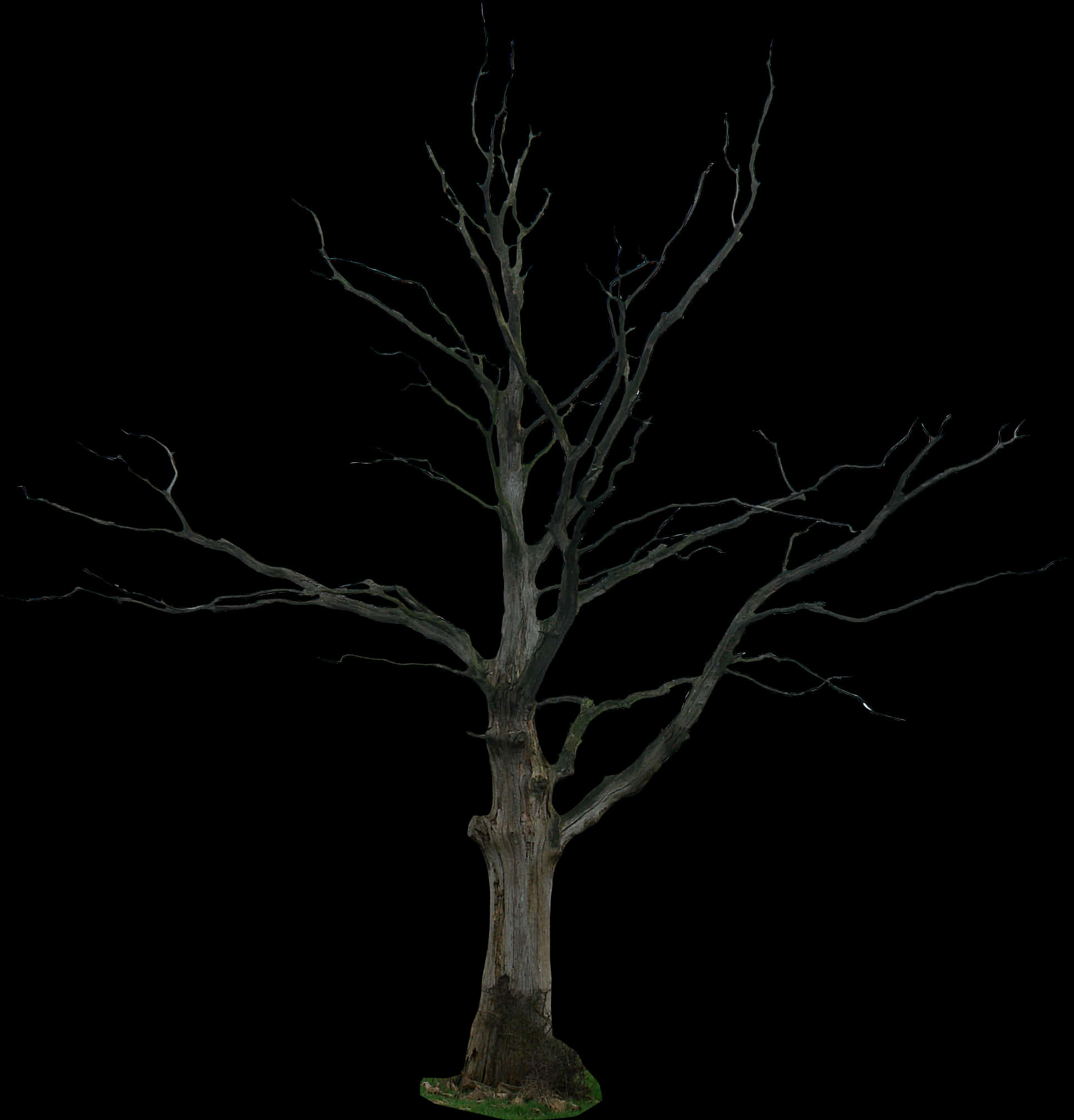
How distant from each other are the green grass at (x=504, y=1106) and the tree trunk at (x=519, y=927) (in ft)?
0.27

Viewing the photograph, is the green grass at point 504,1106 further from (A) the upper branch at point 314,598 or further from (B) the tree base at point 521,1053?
(A) the upper branch at point 314,598

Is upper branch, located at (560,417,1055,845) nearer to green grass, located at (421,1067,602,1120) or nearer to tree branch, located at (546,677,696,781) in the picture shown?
tree branch, located at (546,677,696,781)

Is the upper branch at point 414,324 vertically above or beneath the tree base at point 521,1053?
above

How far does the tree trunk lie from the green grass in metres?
0.08

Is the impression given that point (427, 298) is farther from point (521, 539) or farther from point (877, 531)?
point (877, 531)

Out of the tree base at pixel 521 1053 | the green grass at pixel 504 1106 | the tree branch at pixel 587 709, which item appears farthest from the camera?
the tree branch at pixel 587 709

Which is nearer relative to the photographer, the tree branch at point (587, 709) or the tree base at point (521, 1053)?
the tree base at point (521, 1053)

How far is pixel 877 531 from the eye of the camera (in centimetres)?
665

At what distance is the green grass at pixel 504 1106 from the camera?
6371 millimetres

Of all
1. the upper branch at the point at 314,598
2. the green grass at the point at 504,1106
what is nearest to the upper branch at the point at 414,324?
the upper branch at the point at 314,598

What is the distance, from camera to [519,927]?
6.63 m

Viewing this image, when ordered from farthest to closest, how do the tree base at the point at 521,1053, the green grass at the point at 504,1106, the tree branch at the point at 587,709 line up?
the tree branch at the point at 587,709 → the tree base at the point at 521,1053 → the green grass at the point at 504,1106

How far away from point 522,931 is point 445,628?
1.47m

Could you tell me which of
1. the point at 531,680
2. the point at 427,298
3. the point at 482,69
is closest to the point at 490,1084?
the point at 531,680
